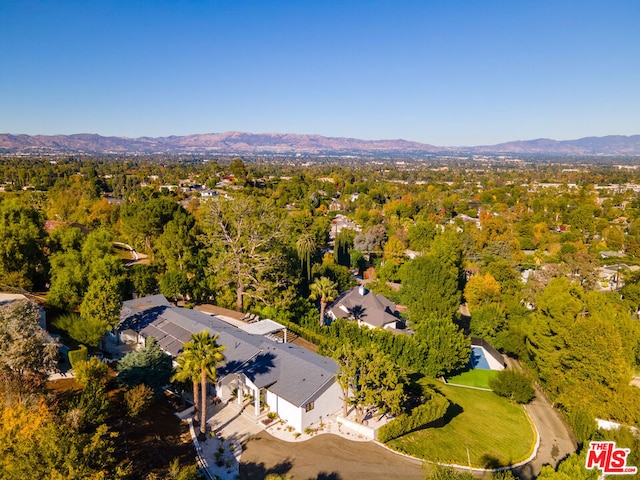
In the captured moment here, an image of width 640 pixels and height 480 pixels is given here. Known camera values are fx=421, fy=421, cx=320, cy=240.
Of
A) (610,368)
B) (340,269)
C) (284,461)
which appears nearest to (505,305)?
(610,368)

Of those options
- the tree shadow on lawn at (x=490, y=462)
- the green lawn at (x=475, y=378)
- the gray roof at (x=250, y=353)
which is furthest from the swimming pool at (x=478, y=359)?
the gray roof at (x=250, y=353)

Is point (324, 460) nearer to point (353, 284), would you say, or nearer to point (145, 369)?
point (145, 369)

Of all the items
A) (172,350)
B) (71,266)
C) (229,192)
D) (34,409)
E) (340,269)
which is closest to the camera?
(34,409)

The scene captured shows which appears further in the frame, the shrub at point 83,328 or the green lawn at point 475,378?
the green lawn at point 475,378

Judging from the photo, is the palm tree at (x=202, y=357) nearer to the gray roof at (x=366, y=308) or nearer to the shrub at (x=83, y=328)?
the shrub at (x=83, y=328)

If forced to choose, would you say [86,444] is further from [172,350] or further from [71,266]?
[71,266]

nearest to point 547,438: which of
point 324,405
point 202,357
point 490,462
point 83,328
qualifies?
point 490,462
